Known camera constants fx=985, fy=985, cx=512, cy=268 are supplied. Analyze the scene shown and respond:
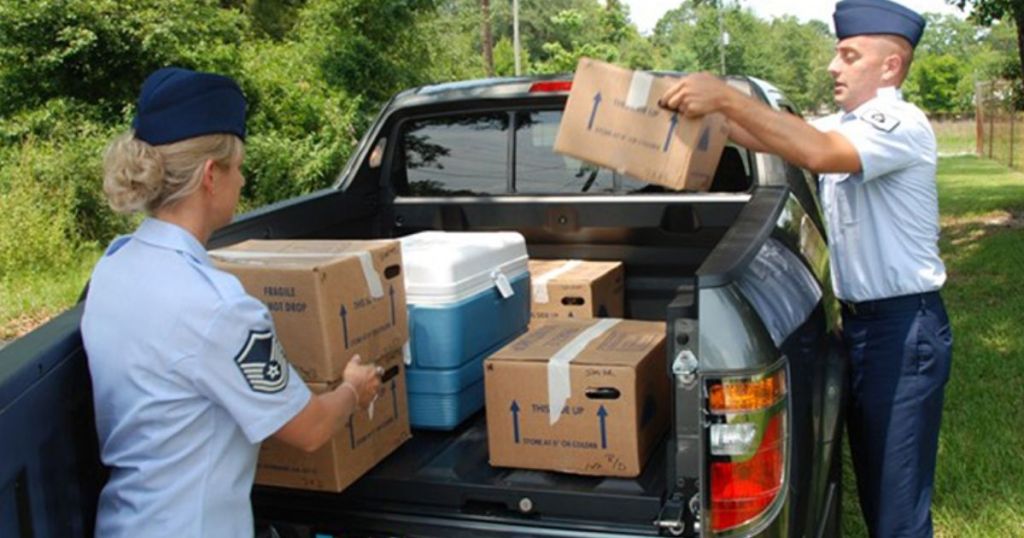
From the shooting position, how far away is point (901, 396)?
2852mm

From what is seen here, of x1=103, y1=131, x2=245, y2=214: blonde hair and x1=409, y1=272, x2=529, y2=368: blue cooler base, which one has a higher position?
x1=103, y1=131, x2=245, y2=214: blonde hair

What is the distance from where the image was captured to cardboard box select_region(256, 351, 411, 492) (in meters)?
2.44

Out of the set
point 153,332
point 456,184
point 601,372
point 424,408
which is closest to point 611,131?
point 601,372

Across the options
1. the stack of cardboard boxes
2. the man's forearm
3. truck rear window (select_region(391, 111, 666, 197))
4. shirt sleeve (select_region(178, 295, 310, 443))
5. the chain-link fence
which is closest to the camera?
shirt sleeve (select_region(178, 295, 310, 443))

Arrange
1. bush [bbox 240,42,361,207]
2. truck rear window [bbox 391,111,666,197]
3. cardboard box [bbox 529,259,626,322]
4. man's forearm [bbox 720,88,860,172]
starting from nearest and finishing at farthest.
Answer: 1. man's forearm [bbox 720,88,860,172]
2. cardboard box [bbox 529,259,626,322]
3. truck rear window [bbox 391,111,666,197]
4. bush [bbox 240,42,361,207]

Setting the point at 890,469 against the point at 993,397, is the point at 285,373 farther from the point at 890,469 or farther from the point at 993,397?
the point at 993,397

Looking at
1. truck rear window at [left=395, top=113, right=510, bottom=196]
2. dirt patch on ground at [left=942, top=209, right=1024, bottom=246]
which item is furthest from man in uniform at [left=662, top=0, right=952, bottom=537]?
dirt patch on ground at [left=942, top=209, right=1024, bottom=246]

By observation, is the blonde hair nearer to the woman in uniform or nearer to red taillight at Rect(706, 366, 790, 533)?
the woman in uniform

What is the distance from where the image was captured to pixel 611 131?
2.61 meters

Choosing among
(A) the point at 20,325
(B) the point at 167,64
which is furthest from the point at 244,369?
(B) the point at 167,64

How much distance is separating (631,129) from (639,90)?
0.34 ft

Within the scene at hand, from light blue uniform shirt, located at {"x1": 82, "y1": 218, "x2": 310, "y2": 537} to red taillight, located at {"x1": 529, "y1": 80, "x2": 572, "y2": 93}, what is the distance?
198 cm

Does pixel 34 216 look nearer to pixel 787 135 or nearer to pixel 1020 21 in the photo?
pixel 787 135

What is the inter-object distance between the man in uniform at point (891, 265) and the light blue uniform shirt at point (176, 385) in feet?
5.06
